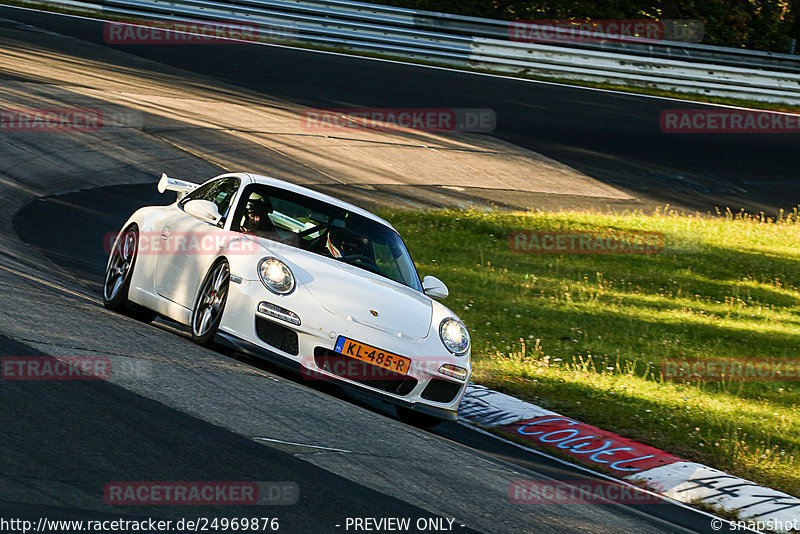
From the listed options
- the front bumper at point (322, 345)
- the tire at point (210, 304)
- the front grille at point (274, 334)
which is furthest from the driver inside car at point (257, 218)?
the front grille at point (274, 334)

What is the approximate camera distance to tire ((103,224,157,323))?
344 inches

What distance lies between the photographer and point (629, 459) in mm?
7785

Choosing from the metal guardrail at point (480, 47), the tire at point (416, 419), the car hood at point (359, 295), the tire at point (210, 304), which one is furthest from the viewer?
the metal guardrail at point (480, 47)

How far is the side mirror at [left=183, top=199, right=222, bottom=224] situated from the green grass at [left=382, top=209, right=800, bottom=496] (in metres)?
3.05

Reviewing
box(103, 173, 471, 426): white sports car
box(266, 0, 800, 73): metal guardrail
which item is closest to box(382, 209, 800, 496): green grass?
box(103, 173, 471, 426): white sports car

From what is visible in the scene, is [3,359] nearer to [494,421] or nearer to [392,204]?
[494,421]

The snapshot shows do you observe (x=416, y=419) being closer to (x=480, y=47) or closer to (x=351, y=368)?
(x=351, y=368)

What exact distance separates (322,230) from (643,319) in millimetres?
5800

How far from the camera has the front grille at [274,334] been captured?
7066 millimetres

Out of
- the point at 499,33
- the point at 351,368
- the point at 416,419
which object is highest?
the point at 499,33

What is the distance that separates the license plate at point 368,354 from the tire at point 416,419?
0.57 m

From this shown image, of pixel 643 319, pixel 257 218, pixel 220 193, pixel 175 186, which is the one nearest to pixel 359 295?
pixel 257 218

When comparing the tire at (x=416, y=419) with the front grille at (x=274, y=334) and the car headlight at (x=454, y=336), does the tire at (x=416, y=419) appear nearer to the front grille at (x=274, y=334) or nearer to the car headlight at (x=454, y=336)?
the car headlight at (x=454, y=336)

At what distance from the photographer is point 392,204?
18375 mm
